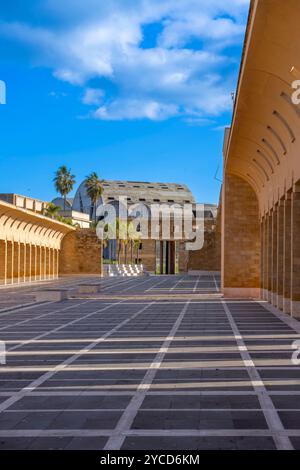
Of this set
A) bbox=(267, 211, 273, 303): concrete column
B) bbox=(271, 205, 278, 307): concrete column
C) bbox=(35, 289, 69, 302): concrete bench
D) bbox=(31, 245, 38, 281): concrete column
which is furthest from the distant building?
bbox=(271, 205, 278, 307): concrete column

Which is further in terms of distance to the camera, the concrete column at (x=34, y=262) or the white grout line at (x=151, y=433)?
the concrete column at (x=34, y=262)

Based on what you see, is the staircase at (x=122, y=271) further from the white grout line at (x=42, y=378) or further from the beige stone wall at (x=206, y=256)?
the white grout line at (x=42, y=378)

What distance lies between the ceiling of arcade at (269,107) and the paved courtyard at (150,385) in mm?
5725

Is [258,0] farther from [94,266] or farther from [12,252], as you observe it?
[94,266]

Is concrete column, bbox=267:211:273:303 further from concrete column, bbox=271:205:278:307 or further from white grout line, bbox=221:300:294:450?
white grout line, bbox=221:300:294:450

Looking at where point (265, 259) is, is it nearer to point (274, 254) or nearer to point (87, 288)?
point (274, 254)

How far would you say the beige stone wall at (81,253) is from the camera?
211 feet

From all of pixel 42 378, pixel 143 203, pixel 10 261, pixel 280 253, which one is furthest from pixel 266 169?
pixel 143 203

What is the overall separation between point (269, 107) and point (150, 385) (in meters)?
11.1

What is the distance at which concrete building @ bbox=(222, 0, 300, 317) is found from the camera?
41.8 feet

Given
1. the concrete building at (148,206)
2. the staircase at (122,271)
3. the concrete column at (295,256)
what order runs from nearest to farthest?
1. the concrete column at (295,256)
2. the staircase at (122,271)
3. the concrete building at (148,206)

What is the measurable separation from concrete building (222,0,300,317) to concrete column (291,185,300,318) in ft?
0.10

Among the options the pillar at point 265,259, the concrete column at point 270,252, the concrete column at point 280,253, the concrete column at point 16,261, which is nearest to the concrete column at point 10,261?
the concrete column at point 16,261

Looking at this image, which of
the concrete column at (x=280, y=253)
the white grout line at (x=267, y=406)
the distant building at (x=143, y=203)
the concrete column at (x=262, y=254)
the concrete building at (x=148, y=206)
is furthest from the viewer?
the distant building at (x=143, y=203)
